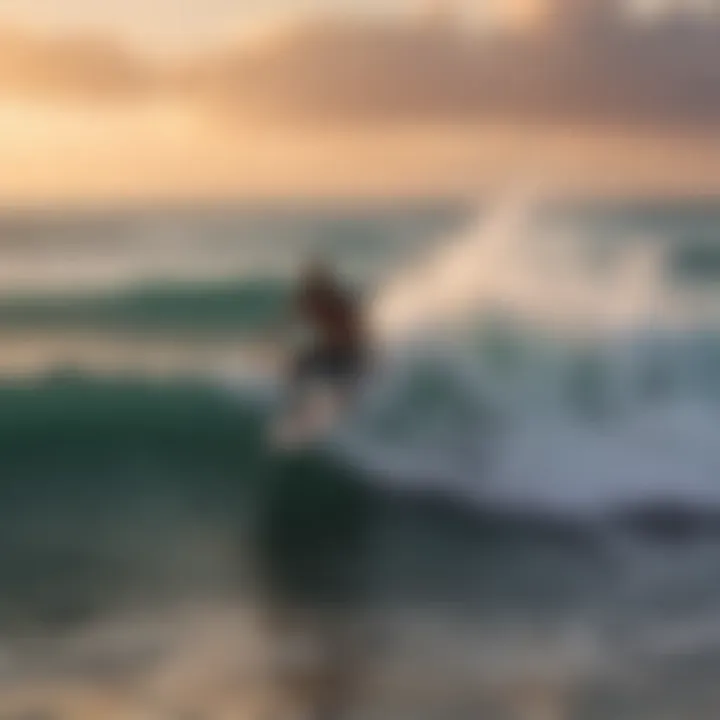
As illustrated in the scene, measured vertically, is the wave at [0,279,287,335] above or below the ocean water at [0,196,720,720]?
above

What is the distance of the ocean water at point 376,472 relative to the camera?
817 mm

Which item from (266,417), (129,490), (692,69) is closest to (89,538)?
(129,490)

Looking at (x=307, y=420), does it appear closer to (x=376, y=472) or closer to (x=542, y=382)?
(x=376, y=472)

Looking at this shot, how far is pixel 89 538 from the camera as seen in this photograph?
82cm

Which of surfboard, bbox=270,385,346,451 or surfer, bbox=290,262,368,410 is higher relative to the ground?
surfer, bbox=290,262,368,410

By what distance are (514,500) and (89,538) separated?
0.31 meters

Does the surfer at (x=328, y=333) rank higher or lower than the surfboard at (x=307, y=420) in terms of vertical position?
higher

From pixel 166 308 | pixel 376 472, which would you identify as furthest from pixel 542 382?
Result: pixel 166 308

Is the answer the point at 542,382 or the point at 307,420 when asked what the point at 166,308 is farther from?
the point at 542,382

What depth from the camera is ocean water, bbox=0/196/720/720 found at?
2.68ft

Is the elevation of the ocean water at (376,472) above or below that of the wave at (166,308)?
below

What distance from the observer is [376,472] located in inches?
33.4

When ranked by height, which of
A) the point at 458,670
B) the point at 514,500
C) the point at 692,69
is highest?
the point at 692,69

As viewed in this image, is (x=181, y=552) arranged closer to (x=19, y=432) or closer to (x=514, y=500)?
(x=19, y=432)
